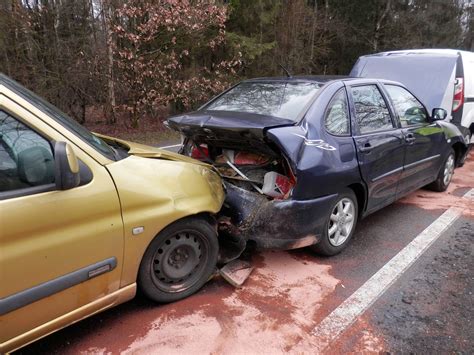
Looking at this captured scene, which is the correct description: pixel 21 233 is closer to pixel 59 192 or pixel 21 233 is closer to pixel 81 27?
pixel 59 192

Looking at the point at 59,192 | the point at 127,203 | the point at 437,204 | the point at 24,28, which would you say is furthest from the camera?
the point at 24,28

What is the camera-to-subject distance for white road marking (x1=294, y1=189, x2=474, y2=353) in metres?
2.63

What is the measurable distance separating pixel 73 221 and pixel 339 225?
96.2 inches

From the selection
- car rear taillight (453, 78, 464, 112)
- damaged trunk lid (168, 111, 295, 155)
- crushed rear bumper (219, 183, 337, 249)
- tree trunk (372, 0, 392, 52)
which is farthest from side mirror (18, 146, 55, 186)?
tree trunk (372, 0, 392, 52)

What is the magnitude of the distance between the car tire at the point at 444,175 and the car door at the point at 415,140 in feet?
1.37

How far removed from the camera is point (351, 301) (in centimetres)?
303

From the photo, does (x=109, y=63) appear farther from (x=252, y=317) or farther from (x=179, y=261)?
(x=252, y=317)

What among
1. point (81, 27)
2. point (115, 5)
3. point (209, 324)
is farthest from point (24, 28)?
point (209, 324)

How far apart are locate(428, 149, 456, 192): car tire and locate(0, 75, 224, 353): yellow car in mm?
4192

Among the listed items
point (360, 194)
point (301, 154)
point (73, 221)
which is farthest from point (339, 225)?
point (73, 221)

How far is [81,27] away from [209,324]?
9835 mm

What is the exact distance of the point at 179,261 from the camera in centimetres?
293

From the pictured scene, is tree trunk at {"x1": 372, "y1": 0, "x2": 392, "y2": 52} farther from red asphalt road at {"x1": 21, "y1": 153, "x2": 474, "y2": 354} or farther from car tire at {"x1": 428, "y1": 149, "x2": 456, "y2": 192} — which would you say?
red asphalt road at {"x1": 21, "y1": 153, "x2": 474, "y2": 354}

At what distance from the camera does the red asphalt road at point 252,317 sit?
2.52 metres
